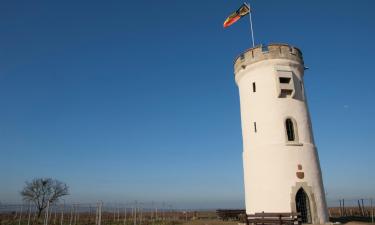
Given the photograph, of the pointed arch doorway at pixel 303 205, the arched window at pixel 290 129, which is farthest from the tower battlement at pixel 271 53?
the pointed arch doorway at pixel 303 205

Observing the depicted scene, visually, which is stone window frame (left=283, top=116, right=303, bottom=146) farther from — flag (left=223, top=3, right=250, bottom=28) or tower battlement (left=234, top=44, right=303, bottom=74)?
flag (left=223, top=3, right=250, bottom=28)

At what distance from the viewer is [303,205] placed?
20062 mm

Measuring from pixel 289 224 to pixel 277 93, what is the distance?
28.8 ft

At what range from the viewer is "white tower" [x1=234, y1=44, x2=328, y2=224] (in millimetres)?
19938

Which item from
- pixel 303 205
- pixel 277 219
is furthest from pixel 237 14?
pixel 277 219

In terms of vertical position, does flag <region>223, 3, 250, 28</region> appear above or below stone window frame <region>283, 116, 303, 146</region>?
above

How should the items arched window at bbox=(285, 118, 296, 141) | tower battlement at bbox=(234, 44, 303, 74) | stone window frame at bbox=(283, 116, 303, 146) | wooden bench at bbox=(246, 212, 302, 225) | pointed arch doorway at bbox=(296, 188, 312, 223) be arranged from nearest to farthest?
wooden bench at bbox=(246, 212, 302, 225)
pointed arch doorway at bbox=(296, 188, 312, 223)
stone window frame at bbox=(283, 116, 303, 146)
arched window at bbox=(285, 118, 296, 141)
tower battlement at bbox=(234, 44, 303, 74)

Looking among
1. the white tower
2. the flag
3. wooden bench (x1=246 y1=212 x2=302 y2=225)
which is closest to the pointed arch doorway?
the white tower

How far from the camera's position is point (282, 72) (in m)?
22.2

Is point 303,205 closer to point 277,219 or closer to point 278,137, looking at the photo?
point 277,219

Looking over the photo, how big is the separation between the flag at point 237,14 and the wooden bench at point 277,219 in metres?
15.0

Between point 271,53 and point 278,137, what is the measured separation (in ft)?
19.9

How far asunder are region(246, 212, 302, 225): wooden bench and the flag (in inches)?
591

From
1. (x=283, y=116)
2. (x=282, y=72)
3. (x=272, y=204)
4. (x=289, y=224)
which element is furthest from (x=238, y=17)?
(x=289, y=224)
